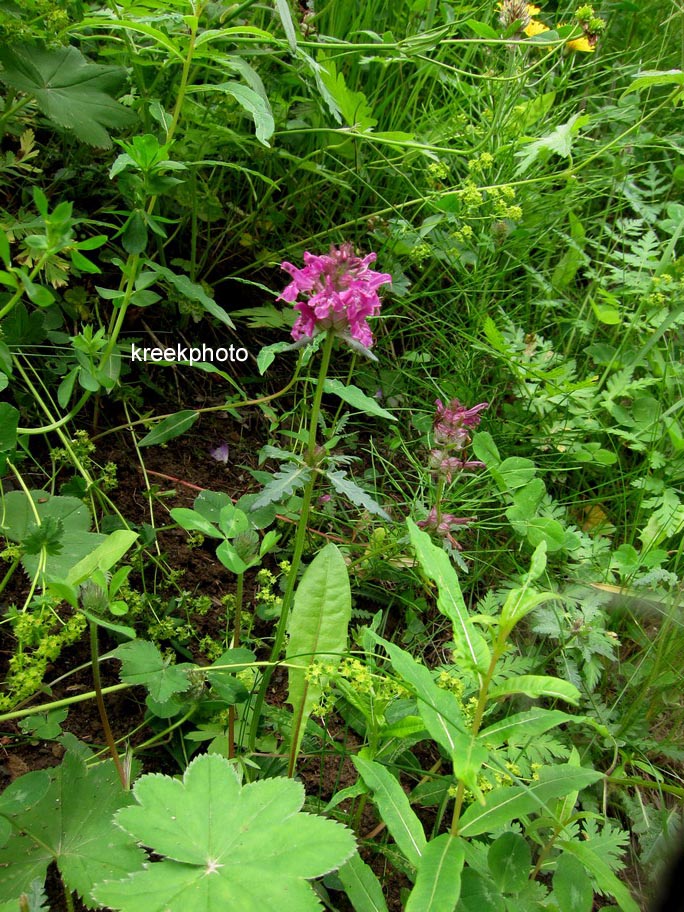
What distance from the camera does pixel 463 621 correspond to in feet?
3.37

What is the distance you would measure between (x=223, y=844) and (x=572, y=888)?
0.50m

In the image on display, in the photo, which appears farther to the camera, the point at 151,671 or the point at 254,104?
the point at 254,104

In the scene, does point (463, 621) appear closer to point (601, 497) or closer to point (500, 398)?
point (601, 497)

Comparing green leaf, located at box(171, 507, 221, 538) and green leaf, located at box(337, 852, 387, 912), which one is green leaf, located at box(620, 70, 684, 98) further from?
green leaf, located at box(337, 852, 387, 912)

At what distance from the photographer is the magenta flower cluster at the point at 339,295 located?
→ 1.21 m

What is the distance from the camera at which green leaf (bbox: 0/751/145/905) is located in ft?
3.30

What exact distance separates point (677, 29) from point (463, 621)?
9.21ft

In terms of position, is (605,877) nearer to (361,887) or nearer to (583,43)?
(361,887)

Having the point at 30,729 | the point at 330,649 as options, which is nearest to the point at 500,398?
the point at 330,649

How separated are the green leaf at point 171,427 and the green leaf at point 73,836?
2.47 feet

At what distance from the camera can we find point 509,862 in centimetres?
101

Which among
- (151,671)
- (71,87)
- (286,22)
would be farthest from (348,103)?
(151,671)

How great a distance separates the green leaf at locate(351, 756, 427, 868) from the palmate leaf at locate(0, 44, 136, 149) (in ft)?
4.46

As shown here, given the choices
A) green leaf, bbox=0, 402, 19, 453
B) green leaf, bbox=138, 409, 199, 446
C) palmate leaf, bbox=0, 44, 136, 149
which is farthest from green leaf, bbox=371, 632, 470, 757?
palmate leaf, bbox=0, 44, 136, 149
